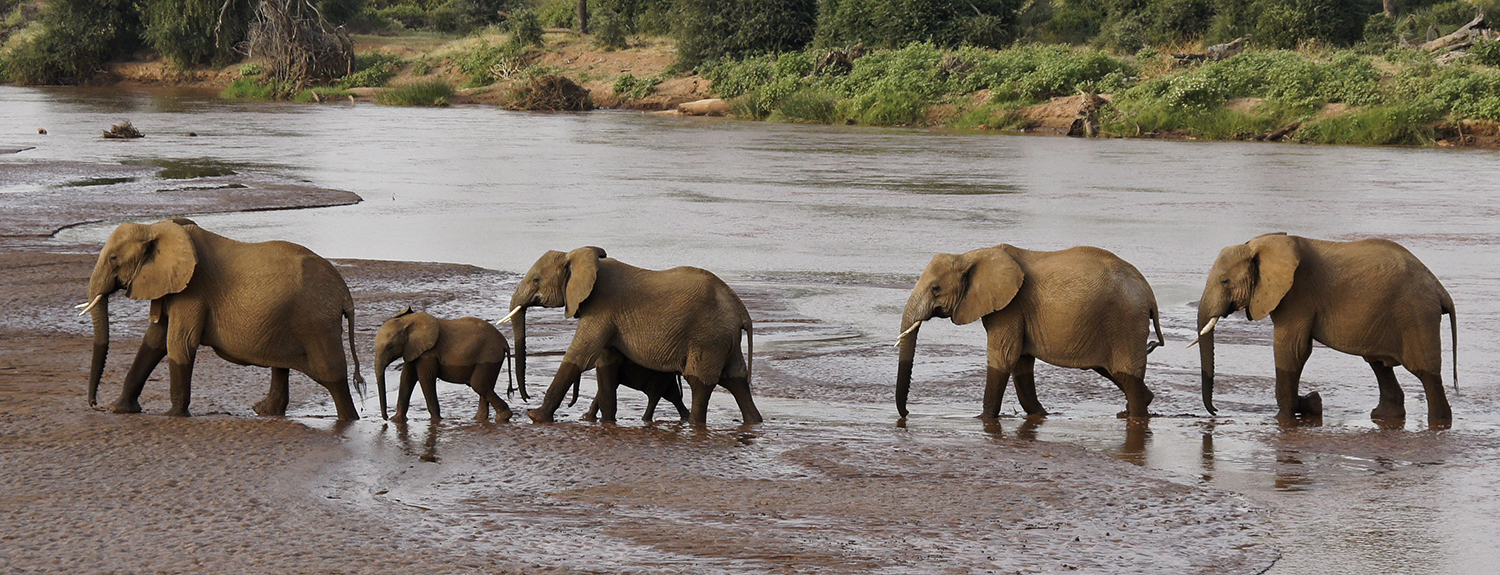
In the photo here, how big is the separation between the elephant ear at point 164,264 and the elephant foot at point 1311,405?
5.67 m

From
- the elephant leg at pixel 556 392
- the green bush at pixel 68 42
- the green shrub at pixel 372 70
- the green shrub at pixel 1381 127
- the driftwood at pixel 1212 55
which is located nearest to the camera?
the elephant leg at pixel 556 392

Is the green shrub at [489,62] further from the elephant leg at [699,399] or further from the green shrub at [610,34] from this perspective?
the elephant leg at [699,399]

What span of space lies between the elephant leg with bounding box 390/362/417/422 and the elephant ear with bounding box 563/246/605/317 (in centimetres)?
88

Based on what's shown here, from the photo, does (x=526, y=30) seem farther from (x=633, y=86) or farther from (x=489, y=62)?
(x=633, y=86)

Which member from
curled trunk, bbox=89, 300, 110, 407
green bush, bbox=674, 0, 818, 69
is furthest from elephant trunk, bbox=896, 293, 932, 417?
green bush, bbox=674, 0, 818, 69

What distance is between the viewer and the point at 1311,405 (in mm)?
8086

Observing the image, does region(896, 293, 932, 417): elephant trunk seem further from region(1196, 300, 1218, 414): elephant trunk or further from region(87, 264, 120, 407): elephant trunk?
region(87, 264, 120, 407): elephant trunk

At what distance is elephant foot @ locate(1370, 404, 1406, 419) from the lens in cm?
819

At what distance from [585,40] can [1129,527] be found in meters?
56.5

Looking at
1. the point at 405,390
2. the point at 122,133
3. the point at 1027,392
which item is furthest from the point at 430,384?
the point at 122,133

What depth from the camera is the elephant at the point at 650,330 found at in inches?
300

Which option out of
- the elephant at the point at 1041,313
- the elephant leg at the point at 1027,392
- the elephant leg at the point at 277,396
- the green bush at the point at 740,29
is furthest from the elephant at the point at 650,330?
the green bush at the point at 740,29

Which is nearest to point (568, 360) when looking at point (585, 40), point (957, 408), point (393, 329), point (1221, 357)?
point (393, 329)

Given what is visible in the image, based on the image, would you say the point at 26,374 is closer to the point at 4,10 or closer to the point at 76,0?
the point at 76,0
